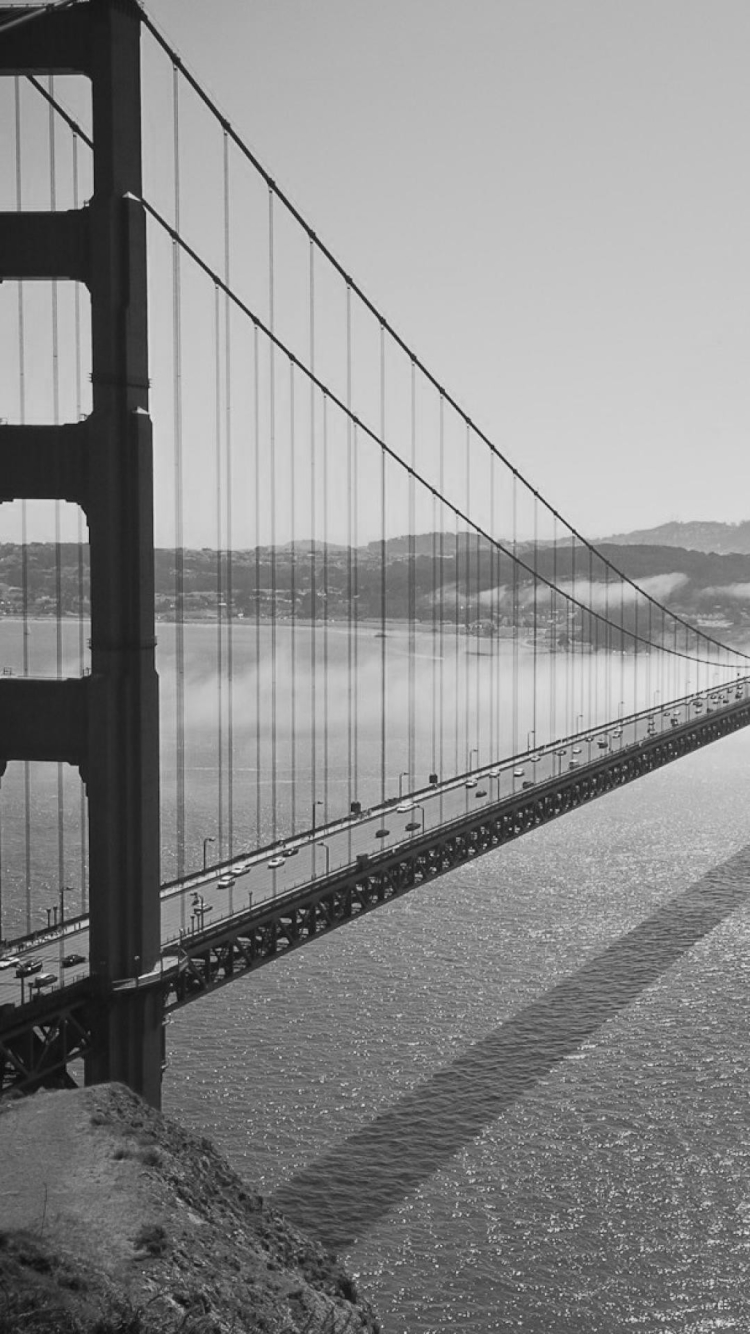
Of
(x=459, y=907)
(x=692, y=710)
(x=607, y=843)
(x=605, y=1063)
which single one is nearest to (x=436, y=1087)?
(x=605, y=1063)

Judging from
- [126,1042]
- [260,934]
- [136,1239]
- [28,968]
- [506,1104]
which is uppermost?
[28,968]

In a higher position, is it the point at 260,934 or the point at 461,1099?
the point at 260,934

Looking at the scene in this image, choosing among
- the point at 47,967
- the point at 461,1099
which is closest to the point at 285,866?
the point at 461,1099

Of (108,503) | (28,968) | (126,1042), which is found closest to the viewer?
(108,503)

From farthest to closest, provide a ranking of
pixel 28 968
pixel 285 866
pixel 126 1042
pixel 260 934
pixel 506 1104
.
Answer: pixel 285 866
pixel 506 1104
pixel 260 934
pixel 28 968
pixel 126 1042

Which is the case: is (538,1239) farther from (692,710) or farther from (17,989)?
(692,710)

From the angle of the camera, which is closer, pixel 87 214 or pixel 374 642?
pixel 87 214

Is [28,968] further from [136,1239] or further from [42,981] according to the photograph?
[136,1239]
